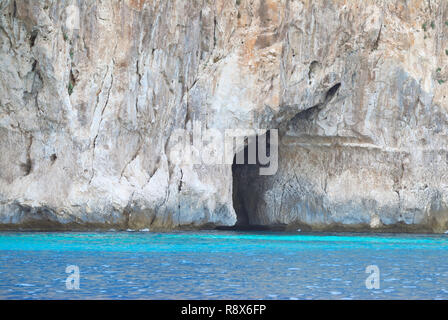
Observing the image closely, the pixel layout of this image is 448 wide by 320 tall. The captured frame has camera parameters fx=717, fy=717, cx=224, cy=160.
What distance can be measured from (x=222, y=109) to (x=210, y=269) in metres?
14.0

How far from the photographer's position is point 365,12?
2802 centimetres

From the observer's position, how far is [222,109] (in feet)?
85.6

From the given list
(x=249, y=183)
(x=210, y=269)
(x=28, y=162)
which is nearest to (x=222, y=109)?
(x=249, y=183)

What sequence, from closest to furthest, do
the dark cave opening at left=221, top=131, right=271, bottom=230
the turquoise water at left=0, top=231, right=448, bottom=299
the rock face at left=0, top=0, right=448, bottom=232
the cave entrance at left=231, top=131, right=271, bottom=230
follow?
the turquoise water at left=0, top=231, right=448, bottom=299, the rock face at left=0, top=0, right=448, bottom=232, the cave entrance at left=231, top=131, right=271, bottom=230, the dark cave opening at left=221, top=131, right=271, bottom=230

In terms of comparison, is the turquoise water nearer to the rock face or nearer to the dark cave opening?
the rock face

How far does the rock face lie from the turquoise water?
13.2 ft

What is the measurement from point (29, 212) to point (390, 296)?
15420mm

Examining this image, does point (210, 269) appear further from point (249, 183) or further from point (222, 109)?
point (249, 183)

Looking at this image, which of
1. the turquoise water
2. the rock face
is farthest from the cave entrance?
the turquoise water

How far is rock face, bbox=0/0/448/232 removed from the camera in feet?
75.3

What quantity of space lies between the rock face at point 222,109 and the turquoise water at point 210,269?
403cm

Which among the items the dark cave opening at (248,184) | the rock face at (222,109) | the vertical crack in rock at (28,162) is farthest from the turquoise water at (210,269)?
the dark cave opening at (248,184)

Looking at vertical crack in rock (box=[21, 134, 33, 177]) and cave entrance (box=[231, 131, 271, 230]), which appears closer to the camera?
vertical crack in rock (box=[21, 134, 33, 177])

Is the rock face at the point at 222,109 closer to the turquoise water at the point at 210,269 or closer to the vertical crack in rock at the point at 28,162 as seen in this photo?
the vertical crack in rock at the point at 28,162
